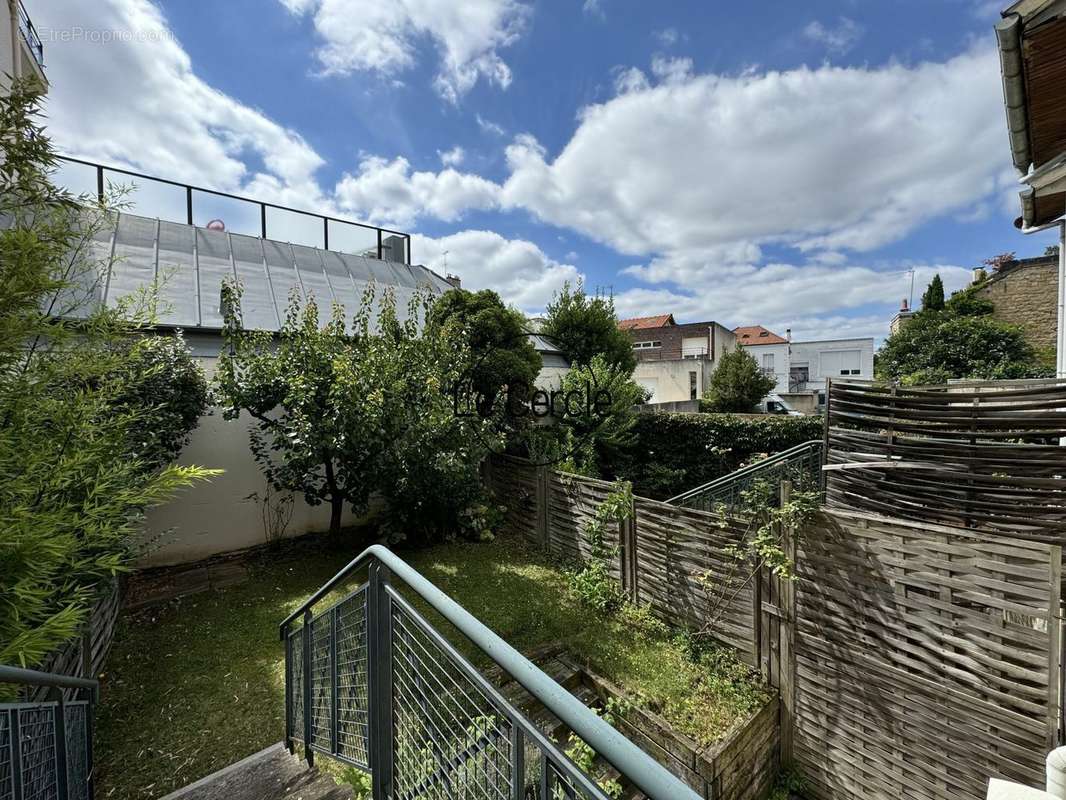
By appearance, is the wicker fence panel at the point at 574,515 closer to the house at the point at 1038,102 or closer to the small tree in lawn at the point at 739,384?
the house at the point at 1038,102

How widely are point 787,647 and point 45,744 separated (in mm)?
4824

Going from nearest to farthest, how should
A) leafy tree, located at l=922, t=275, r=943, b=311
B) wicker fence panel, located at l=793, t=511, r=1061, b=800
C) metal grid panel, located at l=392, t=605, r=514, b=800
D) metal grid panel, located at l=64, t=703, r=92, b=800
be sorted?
metal grid panel, located at l=392, t=605, r=514, b=800
metal grid panel, located at l=64, t=703, r=92, b=800
wicker fence panel, located at l=793, t=511, r=1061, b=800
leafy tree, located at l=922, t=275, r=943, b=311

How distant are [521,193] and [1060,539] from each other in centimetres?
1061

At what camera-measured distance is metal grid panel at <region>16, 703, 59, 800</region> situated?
1661 millimetres

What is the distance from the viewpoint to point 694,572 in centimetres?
441

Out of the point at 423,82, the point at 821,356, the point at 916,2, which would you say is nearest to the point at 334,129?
the point at 423,82

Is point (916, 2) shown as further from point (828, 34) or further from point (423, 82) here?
point (423, 82)

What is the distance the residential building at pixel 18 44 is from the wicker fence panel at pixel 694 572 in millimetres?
8638

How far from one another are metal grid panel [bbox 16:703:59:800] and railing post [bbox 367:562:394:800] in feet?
4.07

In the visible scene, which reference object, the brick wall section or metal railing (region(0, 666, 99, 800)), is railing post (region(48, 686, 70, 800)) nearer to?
metal railing (region(0, 666, 99, 800))

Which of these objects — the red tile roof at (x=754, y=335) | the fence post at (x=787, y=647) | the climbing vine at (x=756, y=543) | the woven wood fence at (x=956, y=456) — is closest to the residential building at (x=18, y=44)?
the climbing vine at (x=756, y=543)

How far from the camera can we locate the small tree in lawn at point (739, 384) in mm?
18672

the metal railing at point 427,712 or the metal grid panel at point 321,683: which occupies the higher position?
the metal railing at point 427,712

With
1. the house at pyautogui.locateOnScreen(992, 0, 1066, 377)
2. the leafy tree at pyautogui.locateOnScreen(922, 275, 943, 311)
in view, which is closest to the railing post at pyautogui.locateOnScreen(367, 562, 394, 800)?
the house at pyautogui.locateOnScreen(992, 0, 1066, 377)
